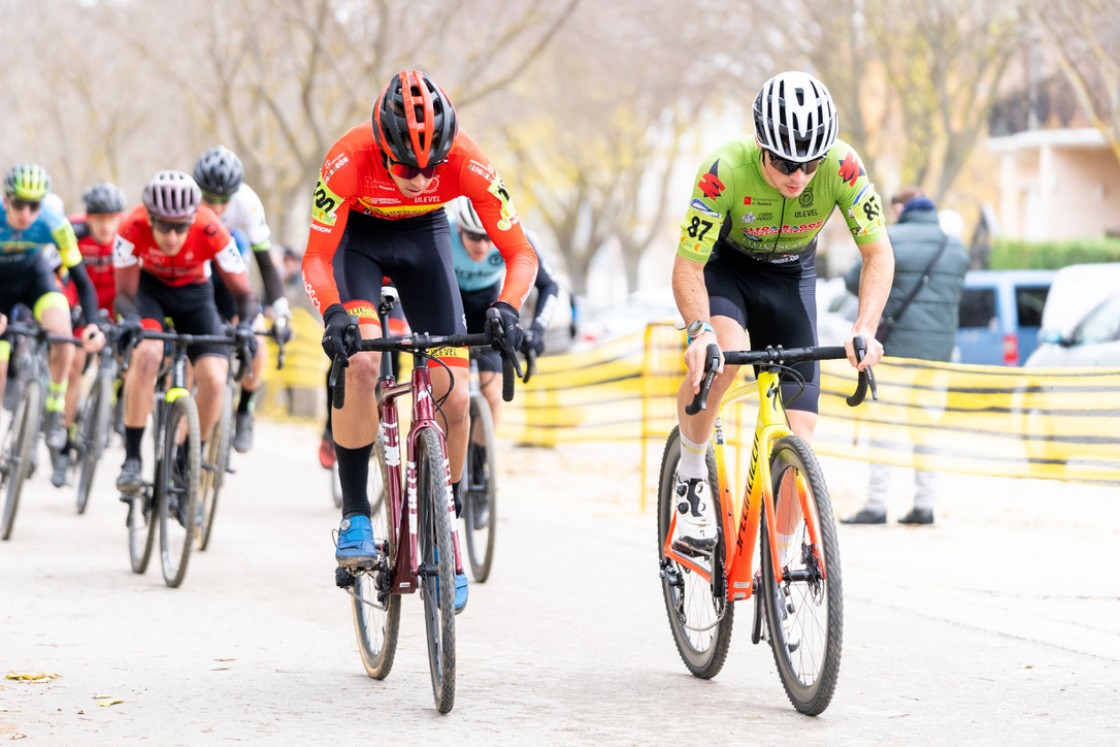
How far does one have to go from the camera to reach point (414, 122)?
6531 mm

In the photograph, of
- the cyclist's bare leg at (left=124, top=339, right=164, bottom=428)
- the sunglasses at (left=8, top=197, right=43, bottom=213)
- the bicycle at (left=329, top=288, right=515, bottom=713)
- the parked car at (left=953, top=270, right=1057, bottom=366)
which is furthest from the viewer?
the parked car at (left=953, top=270, right=1057, bottom=366)

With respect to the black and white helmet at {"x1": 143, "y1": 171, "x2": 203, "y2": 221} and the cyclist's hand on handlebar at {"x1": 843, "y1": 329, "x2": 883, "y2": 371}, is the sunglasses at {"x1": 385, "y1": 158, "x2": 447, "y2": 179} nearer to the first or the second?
the cyclist's hand on handlebar at {"x1": 843, "y1": 329, "x2": 883, "y2": 371}

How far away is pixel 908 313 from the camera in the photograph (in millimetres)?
12133

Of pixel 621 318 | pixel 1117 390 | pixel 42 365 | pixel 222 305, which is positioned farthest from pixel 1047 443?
pixel 621 318

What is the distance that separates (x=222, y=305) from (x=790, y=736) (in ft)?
23.2

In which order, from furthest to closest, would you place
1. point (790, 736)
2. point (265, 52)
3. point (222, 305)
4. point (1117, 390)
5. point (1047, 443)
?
point (265, 52) → point (222, 305) → point (1047, 443) → point (1117, 390) → point (790, 736)

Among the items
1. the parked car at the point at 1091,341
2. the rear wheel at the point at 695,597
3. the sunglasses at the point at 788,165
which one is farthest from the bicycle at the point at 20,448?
the parked car at the point at 1091,341

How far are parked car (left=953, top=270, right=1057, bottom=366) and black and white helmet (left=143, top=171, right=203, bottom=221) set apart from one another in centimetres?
1370

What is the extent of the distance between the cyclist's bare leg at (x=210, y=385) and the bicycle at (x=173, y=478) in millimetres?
119

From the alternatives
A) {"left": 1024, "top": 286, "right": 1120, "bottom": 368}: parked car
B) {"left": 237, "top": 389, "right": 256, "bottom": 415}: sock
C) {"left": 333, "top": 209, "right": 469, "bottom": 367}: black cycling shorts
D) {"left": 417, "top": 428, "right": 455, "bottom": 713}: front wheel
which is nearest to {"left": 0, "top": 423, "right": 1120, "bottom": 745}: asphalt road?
{"left": 417, "top": 428, "right": 455, "bottom": 713}: front wheel

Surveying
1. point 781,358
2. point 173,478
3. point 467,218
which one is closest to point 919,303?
point 467,218

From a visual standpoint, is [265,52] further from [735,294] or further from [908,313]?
[735,294]

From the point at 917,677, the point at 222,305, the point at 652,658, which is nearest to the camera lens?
the point at 917,677

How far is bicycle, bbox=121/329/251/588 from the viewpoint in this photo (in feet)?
30.3
